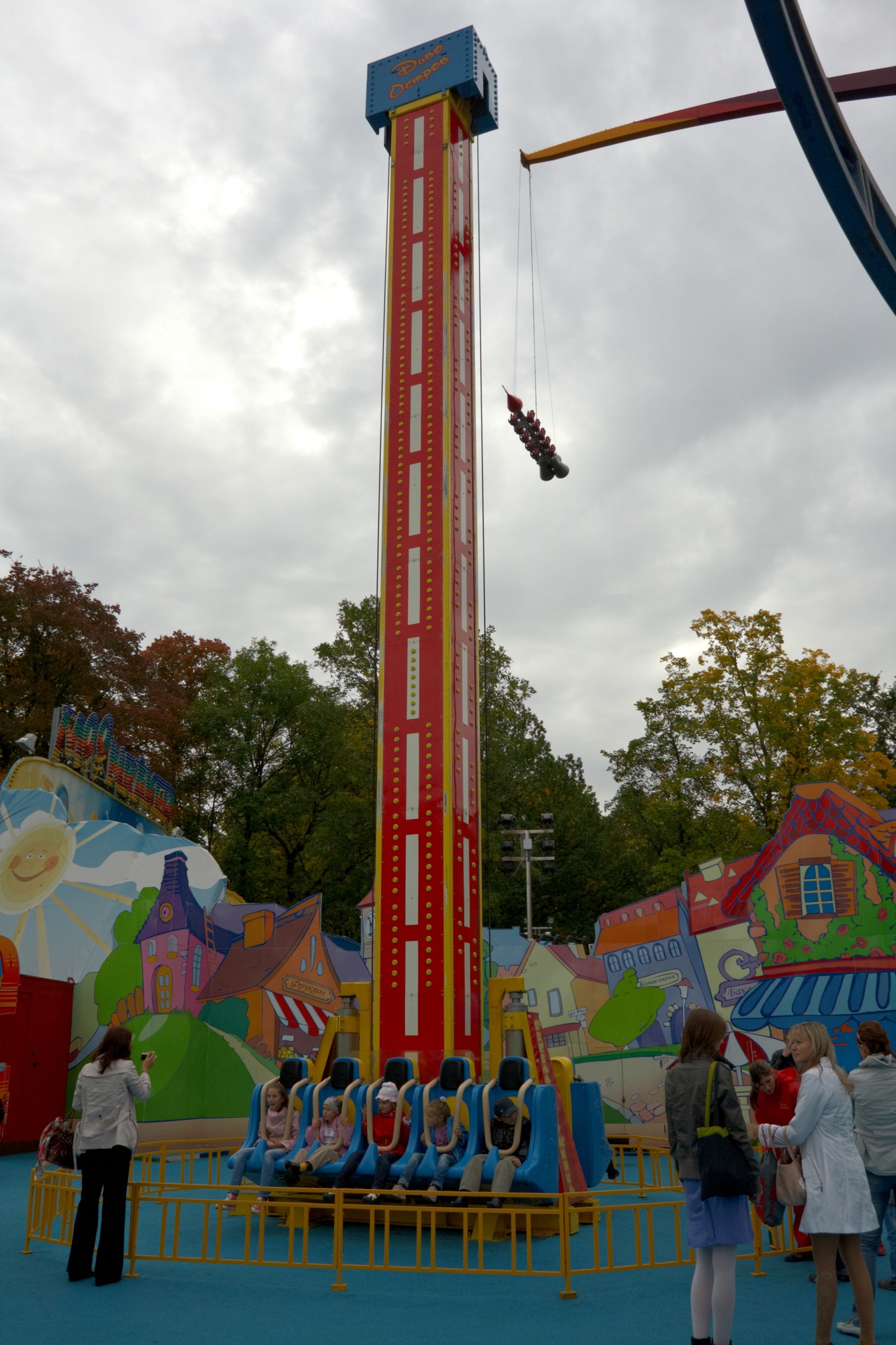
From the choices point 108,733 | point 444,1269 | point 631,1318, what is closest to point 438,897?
point 444,1269

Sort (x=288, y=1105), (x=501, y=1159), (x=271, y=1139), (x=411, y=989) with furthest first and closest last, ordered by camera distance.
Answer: (x=411, y=989), (x=288, y=1105), (x=271, y=1139), (x=501, y=1159)

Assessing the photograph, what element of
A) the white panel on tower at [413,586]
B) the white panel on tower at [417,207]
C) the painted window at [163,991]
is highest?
the white panel on tower at [417,207]

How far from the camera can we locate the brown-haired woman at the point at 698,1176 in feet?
15.4

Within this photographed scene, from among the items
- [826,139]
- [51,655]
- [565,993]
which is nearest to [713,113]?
[826,139]

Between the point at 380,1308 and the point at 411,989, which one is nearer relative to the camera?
the point at 380,1308

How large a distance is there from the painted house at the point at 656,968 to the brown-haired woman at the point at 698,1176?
38.8 feet

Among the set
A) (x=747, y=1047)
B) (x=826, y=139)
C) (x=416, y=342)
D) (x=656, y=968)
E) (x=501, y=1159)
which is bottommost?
(x=501, y=1159)

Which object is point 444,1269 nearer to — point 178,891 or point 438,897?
point 438,897

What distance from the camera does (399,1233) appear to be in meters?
9.05

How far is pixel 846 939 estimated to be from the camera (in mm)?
12086

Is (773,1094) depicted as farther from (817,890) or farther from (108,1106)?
(817,890)

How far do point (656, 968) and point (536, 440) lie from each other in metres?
8.72

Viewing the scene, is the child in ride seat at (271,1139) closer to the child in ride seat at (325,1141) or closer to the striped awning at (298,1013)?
the child in ride seat at (325,1141)

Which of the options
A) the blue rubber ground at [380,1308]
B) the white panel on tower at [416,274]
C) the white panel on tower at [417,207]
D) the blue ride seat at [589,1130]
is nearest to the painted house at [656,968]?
the blue ride seat at [589,1130]
